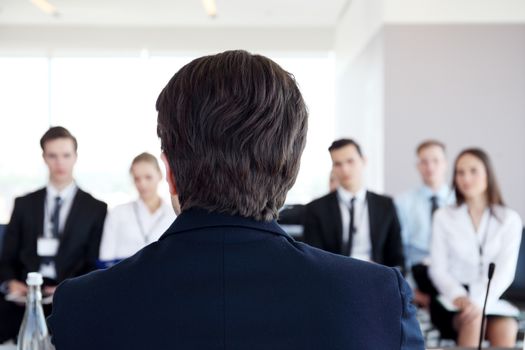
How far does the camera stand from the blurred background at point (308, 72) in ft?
25.9

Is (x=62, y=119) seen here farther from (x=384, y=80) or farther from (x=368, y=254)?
(x=368, y=254)

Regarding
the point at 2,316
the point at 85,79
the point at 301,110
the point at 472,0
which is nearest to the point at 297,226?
the point at 2,316

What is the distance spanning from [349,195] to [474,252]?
2.88 feet

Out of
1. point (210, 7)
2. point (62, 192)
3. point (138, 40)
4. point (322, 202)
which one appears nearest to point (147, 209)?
point (62, 192)

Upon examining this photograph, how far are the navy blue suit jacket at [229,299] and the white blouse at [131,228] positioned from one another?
318 centimetres

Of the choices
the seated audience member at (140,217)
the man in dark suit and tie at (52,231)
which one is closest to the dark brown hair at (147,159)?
the seated audience member at (140,217)

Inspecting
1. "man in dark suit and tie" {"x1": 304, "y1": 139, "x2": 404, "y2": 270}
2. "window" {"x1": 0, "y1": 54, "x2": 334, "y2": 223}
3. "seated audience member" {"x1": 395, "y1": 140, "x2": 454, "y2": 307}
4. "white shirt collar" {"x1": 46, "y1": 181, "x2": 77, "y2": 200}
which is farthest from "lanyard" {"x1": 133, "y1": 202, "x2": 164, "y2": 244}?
"window" {"x1": 0, "y1": 54, "x2": 334, "y2": 223}

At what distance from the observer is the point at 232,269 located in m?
0.86

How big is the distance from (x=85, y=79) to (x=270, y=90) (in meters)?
12.1

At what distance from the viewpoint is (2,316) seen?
3895mm

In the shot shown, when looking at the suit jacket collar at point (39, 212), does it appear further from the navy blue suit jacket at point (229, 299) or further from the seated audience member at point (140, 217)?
the navy blue suit jacket at point (229, 299)

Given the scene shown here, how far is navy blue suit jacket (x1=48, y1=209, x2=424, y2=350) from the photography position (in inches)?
33.3

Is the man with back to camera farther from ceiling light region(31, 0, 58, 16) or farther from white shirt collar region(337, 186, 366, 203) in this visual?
ceiling light region(31, 0, 58, 16)

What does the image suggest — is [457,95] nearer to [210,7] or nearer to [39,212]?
[210,7]
